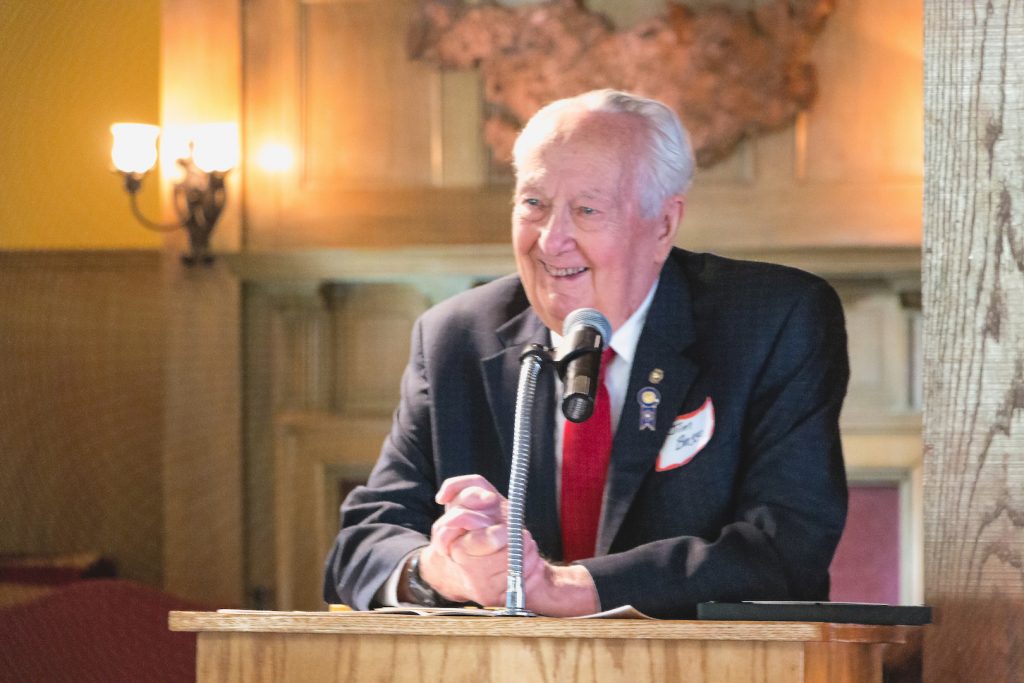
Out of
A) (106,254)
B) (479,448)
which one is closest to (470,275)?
(106,254)

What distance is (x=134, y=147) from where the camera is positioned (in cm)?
476

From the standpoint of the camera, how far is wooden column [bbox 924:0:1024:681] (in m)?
1.72

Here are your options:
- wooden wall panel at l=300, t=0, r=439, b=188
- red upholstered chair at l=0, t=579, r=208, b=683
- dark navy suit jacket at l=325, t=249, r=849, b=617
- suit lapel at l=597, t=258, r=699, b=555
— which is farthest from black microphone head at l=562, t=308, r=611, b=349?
wooden wall panel at l=300, t=0, r=439, b=188

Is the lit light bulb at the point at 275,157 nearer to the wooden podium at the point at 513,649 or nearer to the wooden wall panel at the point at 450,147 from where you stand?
the wooden wall panel at the point at 450,147

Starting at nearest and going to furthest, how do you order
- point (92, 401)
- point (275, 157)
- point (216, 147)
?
point (216, 147) < point (275, 157) < point (92, 401)

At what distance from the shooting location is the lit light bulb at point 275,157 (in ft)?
16.3

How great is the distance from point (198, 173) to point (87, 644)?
2.50 meters

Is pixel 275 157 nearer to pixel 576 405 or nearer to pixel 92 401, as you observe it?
pixel 92 401

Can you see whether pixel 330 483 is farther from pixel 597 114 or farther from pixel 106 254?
pixel 597 114

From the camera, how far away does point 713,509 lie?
6.96 ft

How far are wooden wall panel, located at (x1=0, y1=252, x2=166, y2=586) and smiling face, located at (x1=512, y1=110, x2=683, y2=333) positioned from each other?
3157 mm

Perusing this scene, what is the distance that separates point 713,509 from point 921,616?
0.62 meters

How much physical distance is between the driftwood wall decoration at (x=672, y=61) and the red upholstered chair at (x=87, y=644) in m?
2.37

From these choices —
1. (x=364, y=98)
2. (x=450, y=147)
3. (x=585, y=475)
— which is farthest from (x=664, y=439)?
(x=364, y=98)
